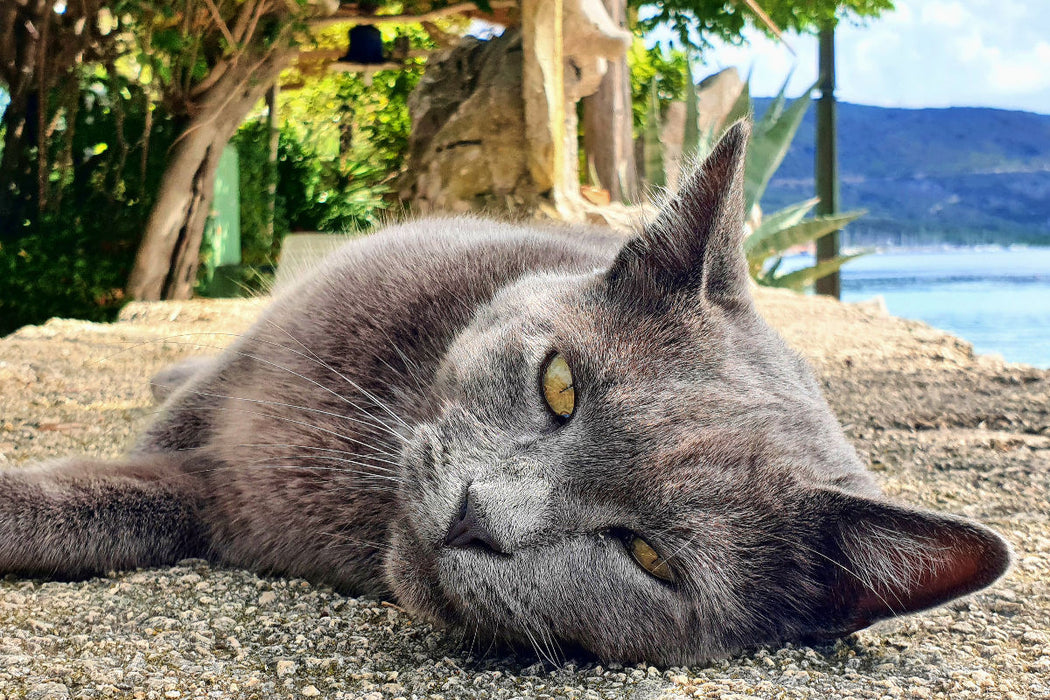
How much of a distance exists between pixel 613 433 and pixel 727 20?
31.3 ft

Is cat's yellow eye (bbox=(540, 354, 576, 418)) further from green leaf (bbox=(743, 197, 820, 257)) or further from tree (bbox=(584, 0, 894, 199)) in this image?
tree (bbox=(584, 0, 894, 199))

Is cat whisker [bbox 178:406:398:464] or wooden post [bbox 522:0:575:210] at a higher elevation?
wooden post [bbox 522:0:575:210]

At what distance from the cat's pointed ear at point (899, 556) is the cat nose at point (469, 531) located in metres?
0.42

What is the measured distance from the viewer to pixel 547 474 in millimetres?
1019

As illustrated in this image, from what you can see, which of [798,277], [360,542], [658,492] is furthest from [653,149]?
[658,492]

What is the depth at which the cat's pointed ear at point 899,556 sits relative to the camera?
1022 millimetres

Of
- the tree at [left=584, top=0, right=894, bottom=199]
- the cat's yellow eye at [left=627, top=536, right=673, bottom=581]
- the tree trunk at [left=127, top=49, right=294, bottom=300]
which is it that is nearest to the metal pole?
the tree at [left=584, top=0, right=894, bottom=199]

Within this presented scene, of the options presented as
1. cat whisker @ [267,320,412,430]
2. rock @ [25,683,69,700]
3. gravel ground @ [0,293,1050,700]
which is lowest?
gravel ground @ [0,293,1050,700]

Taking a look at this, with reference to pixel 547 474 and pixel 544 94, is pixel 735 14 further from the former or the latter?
pixel 547 474

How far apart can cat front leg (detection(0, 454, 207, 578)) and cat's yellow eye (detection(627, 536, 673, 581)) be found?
0.79 metres

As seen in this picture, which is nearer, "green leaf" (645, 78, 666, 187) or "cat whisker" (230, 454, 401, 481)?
"cat whisker" (230, 454, 401, 481)

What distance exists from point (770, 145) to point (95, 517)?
5.42 meters

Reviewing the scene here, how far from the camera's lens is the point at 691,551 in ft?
3.42

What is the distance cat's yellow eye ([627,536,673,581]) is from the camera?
104 centimetres
